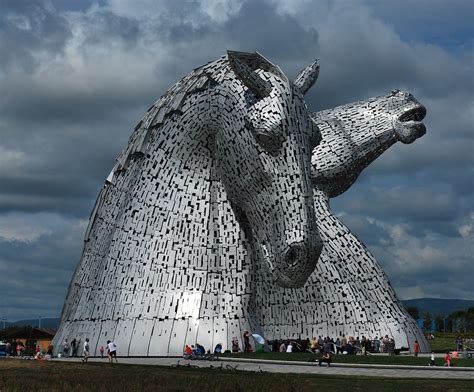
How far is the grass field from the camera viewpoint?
1104cm

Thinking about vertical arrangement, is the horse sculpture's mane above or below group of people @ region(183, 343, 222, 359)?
above

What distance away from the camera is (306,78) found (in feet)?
57.7

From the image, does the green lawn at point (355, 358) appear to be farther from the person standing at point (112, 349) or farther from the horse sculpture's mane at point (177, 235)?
the person standing at point (112, 349)

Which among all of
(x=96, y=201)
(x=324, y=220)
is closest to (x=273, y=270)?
(x=96, y=201)

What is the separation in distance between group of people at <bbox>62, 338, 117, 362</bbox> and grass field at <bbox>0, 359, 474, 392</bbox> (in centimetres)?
220

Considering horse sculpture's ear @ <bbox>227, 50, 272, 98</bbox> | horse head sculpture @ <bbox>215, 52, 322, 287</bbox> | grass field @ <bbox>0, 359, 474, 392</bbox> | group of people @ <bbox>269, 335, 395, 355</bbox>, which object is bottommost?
grass field @ <bbox>0, 359, 474, 392</bbox>

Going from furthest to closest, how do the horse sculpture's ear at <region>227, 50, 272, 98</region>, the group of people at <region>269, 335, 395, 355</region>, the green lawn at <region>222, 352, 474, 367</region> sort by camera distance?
the group of people at <region>269, 335, 395, 355</region>
the green lawn at <region>222, 352, 474, 367</region>
the horse sculpture's ear at <region>227, 50, 272, 98</region>

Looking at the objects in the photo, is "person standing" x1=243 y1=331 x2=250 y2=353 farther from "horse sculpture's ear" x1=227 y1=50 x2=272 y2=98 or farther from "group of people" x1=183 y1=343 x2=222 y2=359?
"horse sculpture's ear" x1=227 y1=50 x2=272 y2=98

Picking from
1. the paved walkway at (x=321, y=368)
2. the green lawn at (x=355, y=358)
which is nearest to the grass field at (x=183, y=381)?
the paved walkway at (x=321, y=368)

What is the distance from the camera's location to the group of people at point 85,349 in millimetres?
17812

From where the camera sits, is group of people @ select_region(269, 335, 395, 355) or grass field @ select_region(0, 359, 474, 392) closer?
grass field @ select_region(0, 359, 474, 392)

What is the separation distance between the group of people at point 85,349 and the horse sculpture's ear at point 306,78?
7.04m

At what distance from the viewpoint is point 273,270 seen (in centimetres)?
1496

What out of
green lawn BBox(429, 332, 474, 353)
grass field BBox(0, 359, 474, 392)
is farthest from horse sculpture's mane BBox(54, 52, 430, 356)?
green lawn BBox(429, 332, 474, 353)
